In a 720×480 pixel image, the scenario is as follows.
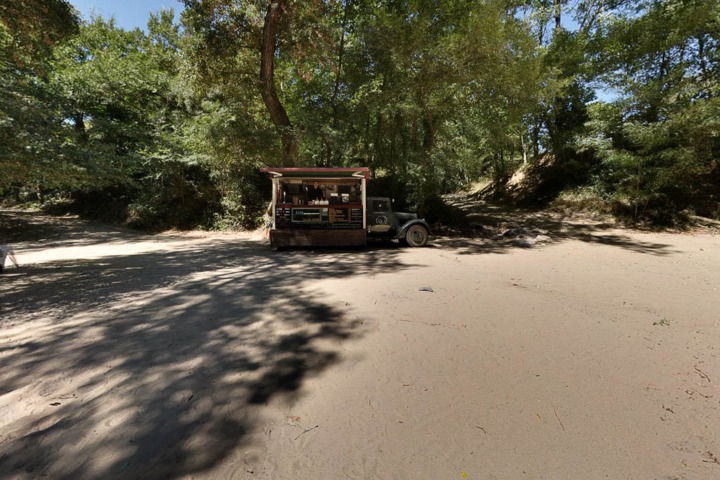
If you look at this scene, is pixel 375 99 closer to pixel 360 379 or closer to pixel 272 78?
Answer: pixel 272 78

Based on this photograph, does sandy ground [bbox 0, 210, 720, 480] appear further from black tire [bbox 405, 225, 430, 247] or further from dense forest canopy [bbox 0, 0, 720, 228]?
dense forest canopy [bbox 0, 0, 720, 228]

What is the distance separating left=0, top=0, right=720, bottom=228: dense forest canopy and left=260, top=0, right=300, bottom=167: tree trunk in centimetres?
6

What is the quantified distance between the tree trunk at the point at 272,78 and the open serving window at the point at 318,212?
133 inches

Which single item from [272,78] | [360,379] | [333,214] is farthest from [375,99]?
[360,379]

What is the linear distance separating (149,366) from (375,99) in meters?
12.3

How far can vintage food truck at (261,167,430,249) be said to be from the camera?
9375mm

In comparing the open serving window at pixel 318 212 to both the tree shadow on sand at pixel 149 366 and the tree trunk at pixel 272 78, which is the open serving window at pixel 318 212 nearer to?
the tree trunk at pixel 272 78

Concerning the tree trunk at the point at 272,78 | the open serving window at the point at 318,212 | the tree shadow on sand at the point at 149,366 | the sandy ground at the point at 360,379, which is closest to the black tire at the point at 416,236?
the open serving window at the point at 318,212

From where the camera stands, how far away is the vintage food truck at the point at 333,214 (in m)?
9.38

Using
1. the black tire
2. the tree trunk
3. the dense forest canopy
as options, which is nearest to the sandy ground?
the black tire

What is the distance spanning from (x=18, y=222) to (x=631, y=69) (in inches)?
1298

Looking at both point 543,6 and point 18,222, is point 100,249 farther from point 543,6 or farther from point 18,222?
point 543,6

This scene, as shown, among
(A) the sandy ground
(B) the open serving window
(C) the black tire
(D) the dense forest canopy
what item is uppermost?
(D) the dense forest canopy

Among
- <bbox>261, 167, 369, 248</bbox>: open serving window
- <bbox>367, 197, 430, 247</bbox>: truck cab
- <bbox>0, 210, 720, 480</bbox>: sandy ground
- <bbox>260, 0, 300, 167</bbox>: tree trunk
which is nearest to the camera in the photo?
<bbox>0, 210, 720, 480</bbox>: sandy ground
